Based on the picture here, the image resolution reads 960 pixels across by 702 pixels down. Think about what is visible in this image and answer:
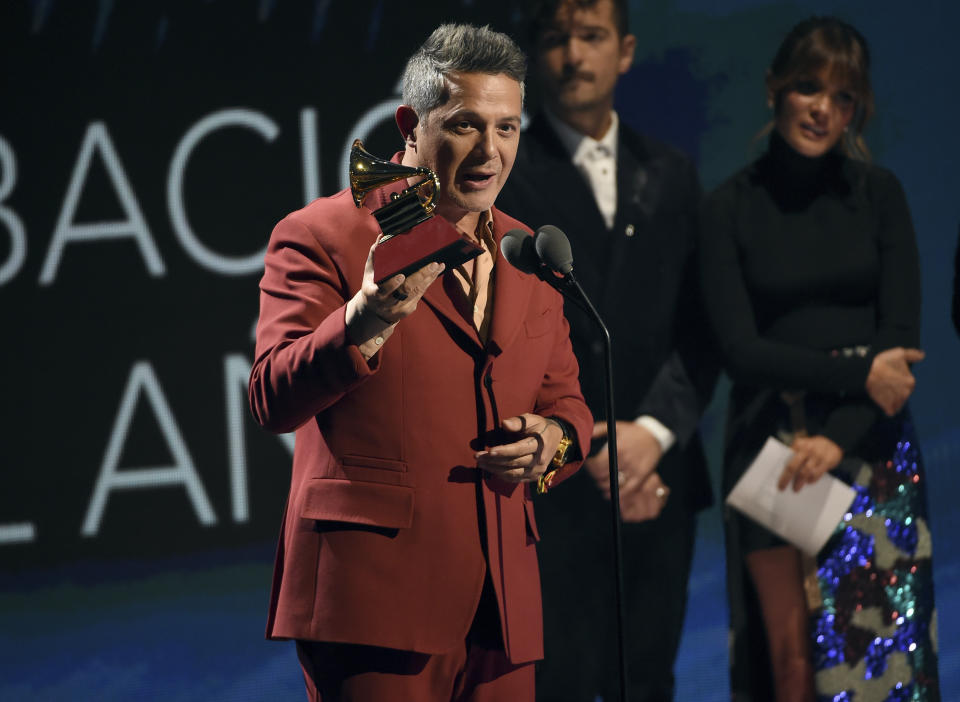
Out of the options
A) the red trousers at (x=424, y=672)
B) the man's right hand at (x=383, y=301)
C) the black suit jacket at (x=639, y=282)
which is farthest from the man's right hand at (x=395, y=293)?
the black suit jacket at (x=639, y=282)

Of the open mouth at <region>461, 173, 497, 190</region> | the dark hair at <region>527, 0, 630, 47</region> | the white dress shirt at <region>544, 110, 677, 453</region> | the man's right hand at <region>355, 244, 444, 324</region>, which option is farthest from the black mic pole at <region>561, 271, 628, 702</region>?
the dark hair at <region>527, 0, 630, 47</region>

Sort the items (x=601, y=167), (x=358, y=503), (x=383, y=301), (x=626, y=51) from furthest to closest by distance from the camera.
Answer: (x=626, y=51) → (x=601, y=167) → (x=358, y=503) → (x=383, y=301)

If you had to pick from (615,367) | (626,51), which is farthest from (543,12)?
(615,367)

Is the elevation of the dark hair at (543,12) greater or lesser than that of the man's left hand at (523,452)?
greater

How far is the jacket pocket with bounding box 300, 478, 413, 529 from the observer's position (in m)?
1.82

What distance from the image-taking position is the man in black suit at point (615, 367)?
339 centimetres

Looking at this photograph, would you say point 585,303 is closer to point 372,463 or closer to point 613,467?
point 613,467

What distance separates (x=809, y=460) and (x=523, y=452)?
1.73 meters

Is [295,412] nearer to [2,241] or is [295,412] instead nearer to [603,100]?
[603,100]

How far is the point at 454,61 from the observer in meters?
1.92

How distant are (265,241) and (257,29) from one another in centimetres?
69

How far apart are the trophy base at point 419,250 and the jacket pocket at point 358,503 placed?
0.40 metres

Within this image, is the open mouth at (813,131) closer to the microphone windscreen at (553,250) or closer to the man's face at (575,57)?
the man's face at (575,57)

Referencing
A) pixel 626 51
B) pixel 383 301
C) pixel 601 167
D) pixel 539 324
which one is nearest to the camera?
pixel 383 301
